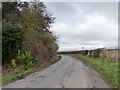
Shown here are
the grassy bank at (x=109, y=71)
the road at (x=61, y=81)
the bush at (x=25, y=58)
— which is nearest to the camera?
the road at (x=61, y=81)

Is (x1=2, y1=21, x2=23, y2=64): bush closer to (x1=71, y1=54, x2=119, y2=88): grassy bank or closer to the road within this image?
(x1=71, y1=54, x2=119, y2=88): grassy bank

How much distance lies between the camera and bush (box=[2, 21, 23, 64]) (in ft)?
103

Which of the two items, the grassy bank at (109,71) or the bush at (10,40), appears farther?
the bush at (10,40)

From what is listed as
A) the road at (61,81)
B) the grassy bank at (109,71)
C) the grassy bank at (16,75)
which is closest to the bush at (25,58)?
the grassy bank at (16,75)

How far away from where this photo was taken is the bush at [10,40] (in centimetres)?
3136

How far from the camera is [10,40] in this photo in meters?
31.5

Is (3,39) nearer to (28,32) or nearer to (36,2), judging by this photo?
(28,32)

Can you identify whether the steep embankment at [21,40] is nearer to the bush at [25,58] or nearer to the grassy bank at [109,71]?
the bush at [25,58]

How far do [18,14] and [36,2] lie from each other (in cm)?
1037

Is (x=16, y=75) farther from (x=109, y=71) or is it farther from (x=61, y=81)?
(x=109, y=71)

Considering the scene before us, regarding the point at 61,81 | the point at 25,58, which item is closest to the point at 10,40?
the point at 25,58

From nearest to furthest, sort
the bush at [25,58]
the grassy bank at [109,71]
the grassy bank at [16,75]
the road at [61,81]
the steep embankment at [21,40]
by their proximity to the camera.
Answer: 1. the road at [61,81]
2. the grassy bank at [109,71]
3. the grassy bank at [16,75]
4. the steep embankment at [21,40]
5. the bush at [25,58]

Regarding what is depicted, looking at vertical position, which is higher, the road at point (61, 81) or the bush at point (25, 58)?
the road at point (61, 81)

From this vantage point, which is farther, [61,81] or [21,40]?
[21,40]
